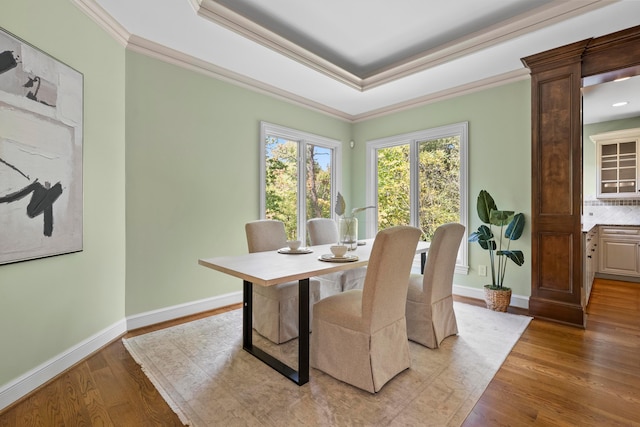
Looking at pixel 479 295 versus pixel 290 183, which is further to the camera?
pixel 290 183

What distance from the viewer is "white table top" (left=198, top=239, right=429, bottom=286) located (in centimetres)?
172

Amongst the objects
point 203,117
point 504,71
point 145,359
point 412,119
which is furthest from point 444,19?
point 145,359

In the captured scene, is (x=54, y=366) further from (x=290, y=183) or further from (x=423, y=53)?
(x=423, y=53)

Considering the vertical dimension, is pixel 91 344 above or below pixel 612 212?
below

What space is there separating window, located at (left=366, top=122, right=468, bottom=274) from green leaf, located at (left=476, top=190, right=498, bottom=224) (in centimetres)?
44

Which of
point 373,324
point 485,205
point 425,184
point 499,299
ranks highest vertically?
point 425,184

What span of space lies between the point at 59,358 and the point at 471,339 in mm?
3053

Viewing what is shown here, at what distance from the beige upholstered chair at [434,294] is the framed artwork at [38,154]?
8.47 ft

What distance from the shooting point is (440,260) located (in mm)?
2316

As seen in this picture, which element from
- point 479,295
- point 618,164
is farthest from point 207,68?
point 618,164

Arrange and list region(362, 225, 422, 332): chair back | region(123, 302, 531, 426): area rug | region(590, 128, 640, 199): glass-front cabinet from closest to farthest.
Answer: region(123, 302, 531, 426): area rug → region(362, 225, 422, 332): chair back → region(590, 128, 640, 199): glass-front cabinet

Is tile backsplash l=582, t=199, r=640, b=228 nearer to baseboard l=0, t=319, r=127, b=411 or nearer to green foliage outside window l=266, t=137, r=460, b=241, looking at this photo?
green foliage outside window l=266, t=137, r=460, b=241

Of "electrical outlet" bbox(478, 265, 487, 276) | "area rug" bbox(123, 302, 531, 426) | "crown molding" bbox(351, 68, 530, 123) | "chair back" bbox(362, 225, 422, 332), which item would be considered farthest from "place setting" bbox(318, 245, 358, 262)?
"crown molding" bbox(351, 68, 530, 123)

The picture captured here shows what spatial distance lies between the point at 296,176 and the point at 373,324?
2863 millimetres
